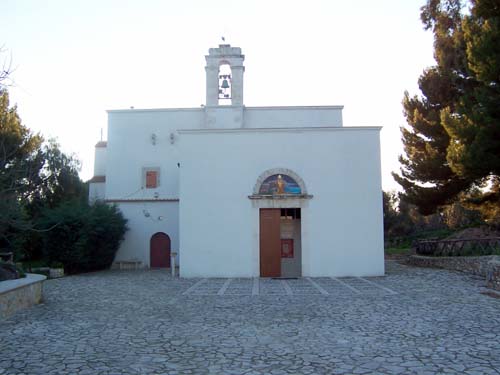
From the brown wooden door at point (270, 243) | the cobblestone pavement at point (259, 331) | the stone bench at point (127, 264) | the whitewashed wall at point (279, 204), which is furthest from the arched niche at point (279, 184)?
the stone bench at point (127, 264)

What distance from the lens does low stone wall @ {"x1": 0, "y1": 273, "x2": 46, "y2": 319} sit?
9312 mm

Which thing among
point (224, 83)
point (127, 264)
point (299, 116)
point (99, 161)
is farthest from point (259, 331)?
point (99, 161)

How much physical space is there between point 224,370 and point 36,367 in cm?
233

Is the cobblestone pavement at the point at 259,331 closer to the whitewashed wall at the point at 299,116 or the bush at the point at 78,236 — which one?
the bush at the point at 78,236

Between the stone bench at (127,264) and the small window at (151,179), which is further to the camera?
the small window at (151,179)

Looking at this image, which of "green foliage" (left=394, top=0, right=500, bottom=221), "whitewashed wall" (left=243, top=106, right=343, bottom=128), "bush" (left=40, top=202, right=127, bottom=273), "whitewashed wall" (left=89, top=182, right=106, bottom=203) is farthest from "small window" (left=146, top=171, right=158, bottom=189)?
"green foliage" (left=394, top=0, right=500, bottom=221)

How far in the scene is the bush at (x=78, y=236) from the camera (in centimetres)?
1969

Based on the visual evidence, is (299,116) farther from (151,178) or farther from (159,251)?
(159,251)

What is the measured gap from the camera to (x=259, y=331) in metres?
8.06

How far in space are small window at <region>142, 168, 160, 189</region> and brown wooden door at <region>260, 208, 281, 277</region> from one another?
808 centimetres

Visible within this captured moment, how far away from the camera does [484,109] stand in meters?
15.4

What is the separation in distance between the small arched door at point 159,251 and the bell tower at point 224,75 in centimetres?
667

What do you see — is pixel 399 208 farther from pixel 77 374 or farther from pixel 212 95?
pixel 77 374

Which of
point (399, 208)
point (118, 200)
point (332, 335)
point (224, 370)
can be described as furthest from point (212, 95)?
point (399, 208)
